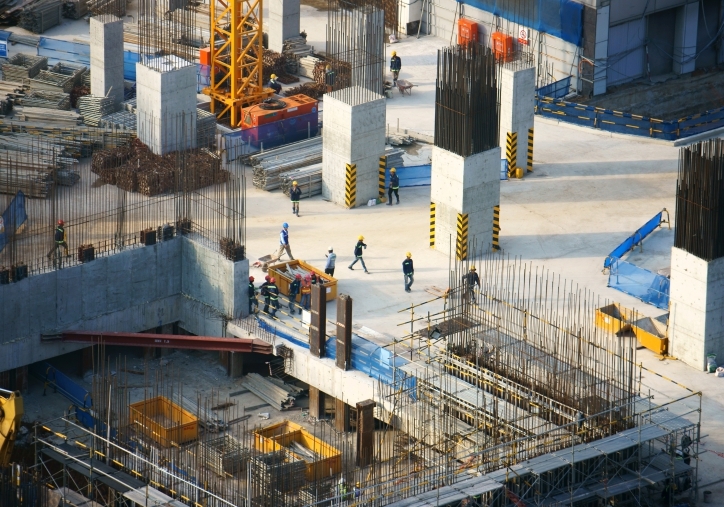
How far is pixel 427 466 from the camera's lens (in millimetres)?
55719

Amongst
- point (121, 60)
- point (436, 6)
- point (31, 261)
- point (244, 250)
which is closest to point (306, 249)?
point (244, 250)

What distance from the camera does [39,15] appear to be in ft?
307

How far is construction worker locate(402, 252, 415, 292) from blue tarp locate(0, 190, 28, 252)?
13.8 metres

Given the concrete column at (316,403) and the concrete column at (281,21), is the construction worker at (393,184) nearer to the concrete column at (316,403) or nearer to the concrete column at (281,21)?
the concrete column at (316,403)

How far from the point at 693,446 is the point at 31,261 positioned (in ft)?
76.7

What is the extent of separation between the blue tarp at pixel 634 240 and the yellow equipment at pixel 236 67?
773 inches

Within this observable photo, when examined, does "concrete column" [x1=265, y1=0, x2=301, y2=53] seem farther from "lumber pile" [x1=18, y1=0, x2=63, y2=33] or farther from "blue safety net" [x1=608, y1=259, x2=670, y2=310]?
"blue safety net" [x1=608, y1=259, x2=670, y2=310]

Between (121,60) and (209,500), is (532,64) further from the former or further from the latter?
(209,500)

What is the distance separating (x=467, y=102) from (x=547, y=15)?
67.5ft

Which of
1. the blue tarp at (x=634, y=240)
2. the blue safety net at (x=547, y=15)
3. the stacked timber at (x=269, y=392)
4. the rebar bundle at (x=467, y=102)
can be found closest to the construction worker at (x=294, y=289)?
the stacked timber at (x=269, y=392)

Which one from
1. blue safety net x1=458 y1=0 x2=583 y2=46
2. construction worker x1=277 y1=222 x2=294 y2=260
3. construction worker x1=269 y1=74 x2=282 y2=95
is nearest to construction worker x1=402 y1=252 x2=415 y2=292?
construction worker x1=277 y1=222 x2=294 y2=260

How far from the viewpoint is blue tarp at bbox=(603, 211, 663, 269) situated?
7025 centimetres

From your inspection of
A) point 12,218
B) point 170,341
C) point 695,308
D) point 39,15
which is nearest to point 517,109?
point 695,308

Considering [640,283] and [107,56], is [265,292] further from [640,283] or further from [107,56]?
[107,56]
